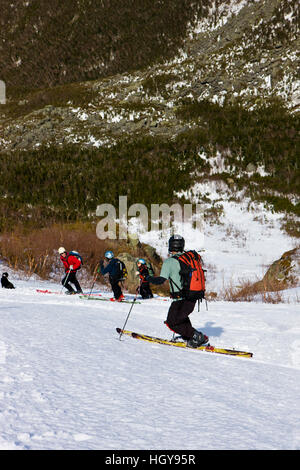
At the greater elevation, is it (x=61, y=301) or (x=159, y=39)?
(x=159, y=39)

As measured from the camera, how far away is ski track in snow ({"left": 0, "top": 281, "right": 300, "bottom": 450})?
2.03 meters

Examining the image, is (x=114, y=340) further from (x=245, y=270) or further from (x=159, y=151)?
(x=159, y=151)

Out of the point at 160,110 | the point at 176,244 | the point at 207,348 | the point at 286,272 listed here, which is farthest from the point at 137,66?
the point at 207,348

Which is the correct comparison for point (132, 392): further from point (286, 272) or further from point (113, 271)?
point (286, 272)

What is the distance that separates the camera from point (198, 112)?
119 ft

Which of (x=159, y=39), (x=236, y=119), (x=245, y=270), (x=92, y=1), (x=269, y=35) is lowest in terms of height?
(x=245, y=270)

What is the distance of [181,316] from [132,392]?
1.93 metres

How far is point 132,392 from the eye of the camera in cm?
273

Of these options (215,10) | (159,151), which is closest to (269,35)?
(215,10)

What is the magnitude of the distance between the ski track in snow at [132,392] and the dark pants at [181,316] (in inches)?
11.1

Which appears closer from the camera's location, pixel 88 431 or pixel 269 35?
pixel 88 431

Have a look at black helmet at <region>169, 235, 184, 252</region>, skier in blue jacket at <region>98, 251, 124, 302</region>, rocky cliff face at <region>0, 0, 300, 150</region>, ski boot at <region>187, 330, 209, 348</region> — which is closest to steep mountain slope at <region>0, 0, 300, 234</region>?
rocky cliff face at <region>0, 0, 300, 150</region>
